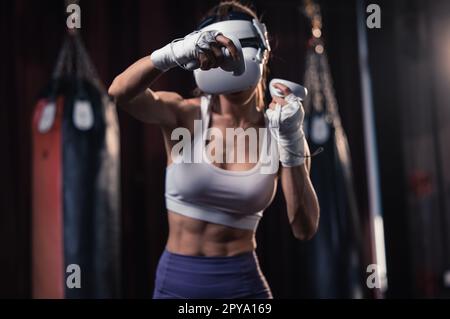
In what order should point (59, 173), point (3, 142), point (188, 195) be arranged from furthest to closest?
point (3, 142) → point (59, 173) → point (188, 195)

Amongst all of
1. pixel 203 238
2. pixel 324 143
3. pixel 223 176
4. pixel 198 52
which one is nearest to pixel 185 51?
pixel 198 52

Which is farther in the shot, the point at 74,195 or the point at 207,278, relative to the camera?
the point at 74,195

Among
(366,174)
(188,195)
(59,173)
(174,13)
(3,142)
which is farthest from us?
(366,174)

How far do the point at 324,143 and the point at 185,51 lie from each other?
4.76 ft

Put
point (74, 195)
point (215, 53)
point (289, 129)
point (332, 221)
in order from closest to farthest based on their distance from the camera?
point (215, 53) → point (289, 129) → point (74, 195) → point (332, 221)

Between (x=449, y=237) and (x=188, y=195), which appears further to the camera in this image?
(x=449, y=237)

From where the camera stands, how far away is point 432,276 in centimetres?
294

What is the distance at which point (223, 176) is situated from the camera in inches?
43.3

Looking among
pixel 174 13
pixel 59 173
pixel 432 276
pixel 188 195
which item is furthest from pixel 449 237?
pixel 188 195

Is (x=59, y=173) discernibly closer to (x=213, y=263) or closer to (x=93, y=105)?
(x=93, y=105)

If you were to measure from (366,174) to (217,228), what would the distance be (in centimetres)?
199

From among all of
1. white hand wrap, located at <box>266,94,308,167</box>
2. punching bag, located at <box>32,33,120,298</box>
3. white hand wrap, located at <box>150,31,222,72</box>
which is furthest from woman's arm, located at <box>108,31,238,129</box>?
punching bag, located at <box>32,33,120,298</box>

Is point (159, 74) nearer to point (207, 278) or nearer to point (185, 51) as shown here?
point (185, 51)

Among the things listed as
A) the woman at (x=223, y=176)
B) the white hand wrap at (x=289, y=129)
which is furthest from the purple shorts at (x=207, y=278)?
the white hand wrap at (x=289, y=129)
